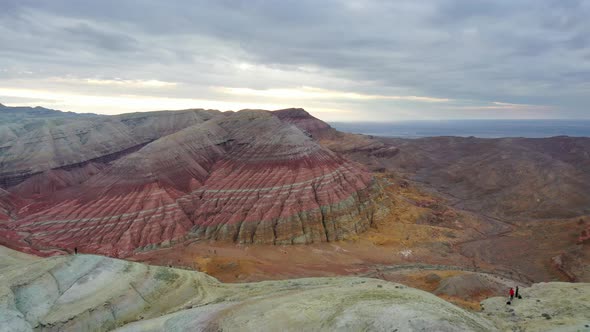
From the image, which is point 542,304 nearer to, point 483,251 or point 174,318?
point 174,318

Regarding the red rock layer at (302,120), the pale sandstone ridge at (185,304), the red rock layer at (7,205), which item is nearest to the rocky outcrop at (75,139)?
the red rock layer at (7,205)

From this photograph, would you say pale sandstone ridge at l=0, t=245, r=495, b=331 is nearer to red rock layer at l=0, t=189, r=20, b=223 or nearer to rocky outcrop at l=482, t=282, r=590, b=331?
rocky outcrop at l=482, t=282, r=590, b=331

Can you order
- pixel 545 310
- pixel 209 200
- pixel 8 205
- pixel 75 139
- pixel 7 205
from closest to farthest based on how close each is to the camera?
pixel 545 310
pixel 209 200
pixel 7 205
pixel 8 205
pixel 75 139

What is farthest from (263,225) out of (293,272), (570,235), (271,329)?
(570,235)

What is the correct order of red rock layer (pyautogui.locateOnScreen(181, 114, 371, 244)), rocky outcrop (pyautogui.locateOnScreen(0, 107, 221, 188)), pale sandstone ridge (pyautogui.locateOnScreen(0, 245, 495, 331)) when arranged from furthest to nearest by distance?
rocky outcrop (pyautogui.locateOnScreen(0, 107, 221, 188))
red rock layer (pyautogui.locateOnScreen(181, 114, 371, 244))
pale sandstone ridge (pyautogui.locateOnScreen(0, 245, 495, 331))

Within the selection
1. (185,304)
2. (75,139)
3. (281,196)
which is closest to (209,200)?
(281,196)

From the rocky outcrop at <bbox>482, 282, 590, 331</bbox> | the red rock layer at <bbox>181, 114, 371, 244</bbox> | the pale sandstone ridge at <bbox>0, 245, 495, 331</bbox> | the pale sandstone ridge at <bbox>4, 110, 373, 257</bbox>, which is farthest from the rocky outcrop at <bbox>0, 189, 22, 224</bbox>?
the rocky outcrop at <bbox>482, 282, 590, 331</bbox>

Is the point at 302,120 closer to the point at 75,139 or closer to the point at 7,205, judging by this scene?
the point at 75,139
